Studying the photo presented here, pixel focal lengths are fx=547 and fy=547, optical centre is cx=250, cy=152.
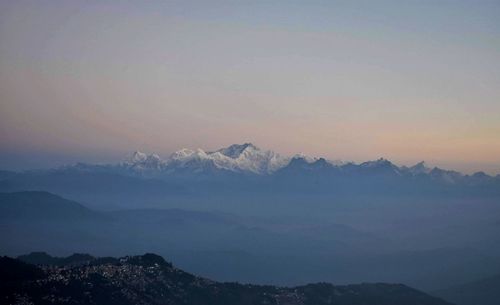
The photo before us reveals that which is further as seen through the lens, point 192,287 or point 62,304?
point 192,287

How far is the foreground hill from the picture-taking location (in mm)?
137500

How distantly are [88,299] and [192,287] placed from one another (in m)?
41.3

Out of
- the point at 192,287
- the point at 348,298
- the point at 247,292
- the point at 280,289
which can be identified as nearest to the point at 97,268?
the point at 192,287

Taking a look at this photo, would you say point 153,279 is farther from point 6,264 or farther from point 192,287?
point 6,264

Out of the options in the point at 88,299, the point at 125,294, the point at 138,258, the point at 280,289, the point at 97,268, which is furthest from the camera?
the point at 280,289

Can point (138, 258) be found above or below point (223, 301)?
above

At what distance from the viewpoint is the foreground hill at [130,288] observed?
138m

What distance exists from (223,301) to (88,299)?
153ft

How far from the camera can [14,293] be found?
130625mm

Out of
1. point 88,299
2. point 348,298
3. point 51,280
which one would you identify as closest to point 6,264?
point 51,280

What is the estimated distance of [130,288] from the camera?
6107 inches

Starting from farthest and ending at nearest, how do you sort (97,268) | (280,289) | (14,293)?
(280,289), (97,268), (14,293)

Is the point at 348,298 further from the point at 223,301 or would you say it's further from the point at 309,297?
the point at 223,301

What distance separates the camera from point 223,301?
564 ft
